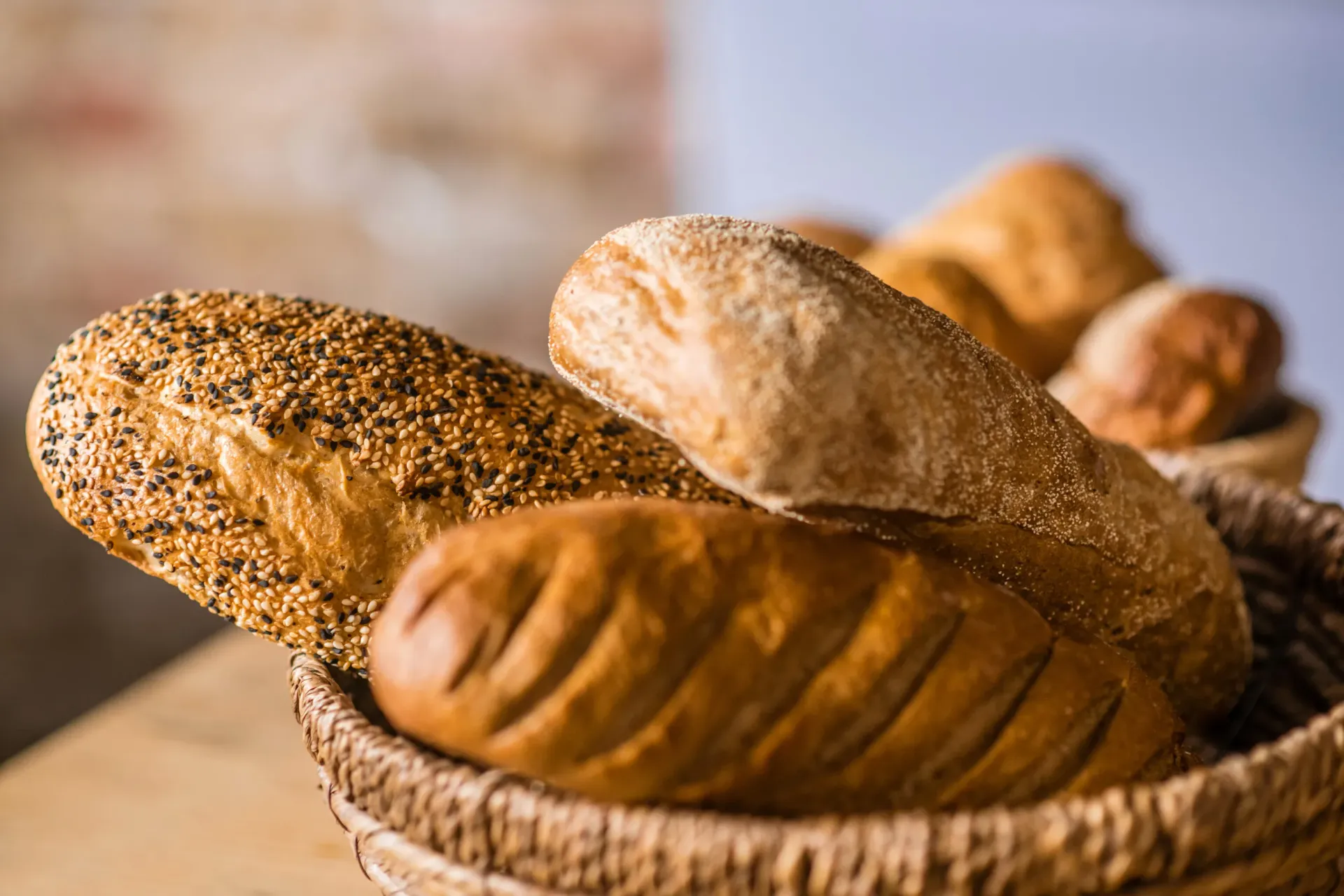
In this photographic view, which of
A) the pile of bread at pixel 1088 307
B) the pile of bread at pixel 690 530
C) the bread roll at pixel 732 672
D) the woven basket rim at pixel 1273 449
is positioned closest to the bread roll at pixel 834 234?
the pile of bread at pixel 1088 307

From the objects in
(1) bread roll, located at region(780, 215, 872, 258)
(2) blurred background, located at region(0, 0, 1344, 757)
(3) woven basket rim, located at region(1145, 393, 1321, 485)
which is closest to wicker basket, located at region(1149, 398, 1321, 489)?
(3) woven basket rim, located at region(1145, 393, 1321, 485)

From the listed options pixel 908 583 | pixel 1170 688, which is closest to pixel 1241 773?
pixel 908 583

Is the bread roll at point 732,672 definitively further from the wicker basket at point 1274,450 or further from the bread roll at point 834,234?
the bread roll at point 834,234

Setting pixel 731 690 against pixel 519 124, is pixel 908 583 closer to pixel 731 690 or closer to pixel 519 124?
pixel 731 690

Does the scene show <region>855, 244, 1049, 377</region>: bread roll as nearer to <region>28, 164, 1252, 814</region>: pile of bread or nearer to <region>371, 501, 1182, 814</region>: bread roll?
<region>28, 164, 1252, 814</region>: pile of bread

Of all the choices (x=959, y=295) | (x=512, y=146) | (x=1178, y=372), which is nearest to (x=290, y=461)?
(x=959, y=295)

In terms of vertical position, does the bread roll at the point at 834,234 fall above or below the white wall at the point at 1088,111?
below
